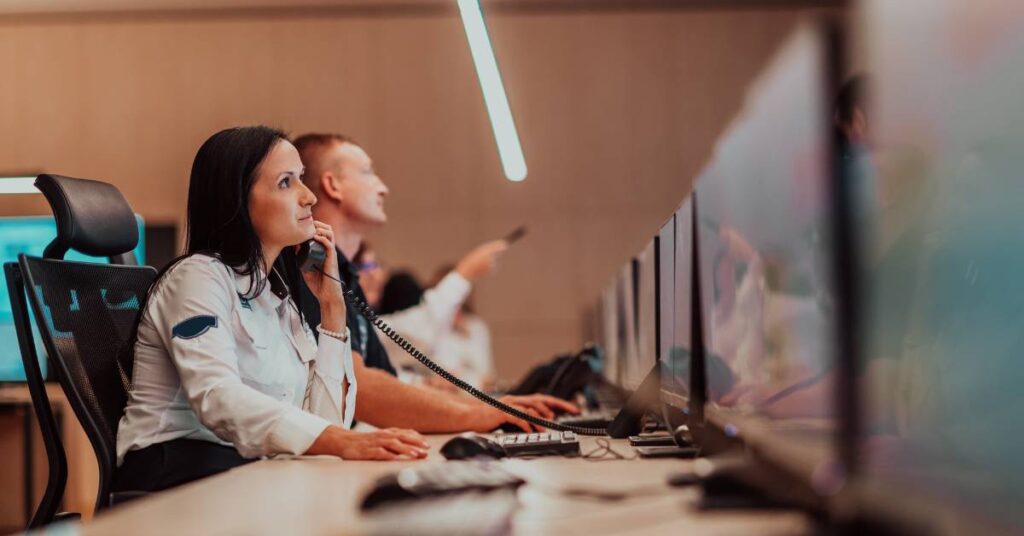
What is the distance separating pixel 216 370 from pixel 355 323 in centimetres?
96

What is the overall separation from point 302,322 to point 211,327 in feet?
1.19

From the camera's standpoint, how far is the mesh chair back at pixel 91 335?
165 centimetres

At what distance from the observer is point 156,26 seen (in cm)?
625

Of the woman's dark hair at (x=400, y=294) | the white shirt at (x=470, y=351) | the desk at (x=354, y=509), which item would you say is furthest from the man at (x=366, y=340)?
the white shirt at (x=470, y=351)

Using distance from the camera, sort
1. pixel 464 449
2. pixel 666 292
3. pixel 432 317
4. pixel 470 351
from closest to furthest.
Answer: pixel 464 449
pixel 666 292
pixel 432 317
pixel 470 351

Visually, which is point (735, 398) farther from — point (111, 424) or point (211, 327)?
point (111, 424)

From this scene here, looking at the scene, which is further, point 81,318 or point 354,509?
point 81,318

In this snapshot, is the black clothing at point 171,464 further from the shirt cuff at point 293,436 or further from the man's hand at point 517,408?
the man's hand at point 517,408

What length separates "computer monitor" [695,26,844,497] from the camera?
769 mm

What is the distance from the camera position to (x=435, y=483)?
988 mm

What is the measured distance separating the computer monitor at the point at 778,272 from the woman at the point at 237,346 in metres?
0.58

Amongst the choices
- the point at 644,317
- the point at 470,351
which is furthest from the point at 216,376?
the point at 470,351

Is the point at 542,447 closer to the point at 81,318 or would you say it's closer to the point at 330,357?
the point at 330,357

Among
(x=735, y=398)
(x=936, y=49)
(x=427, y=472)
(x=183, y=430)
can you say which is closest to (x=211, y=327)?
(x=183, y=430)
